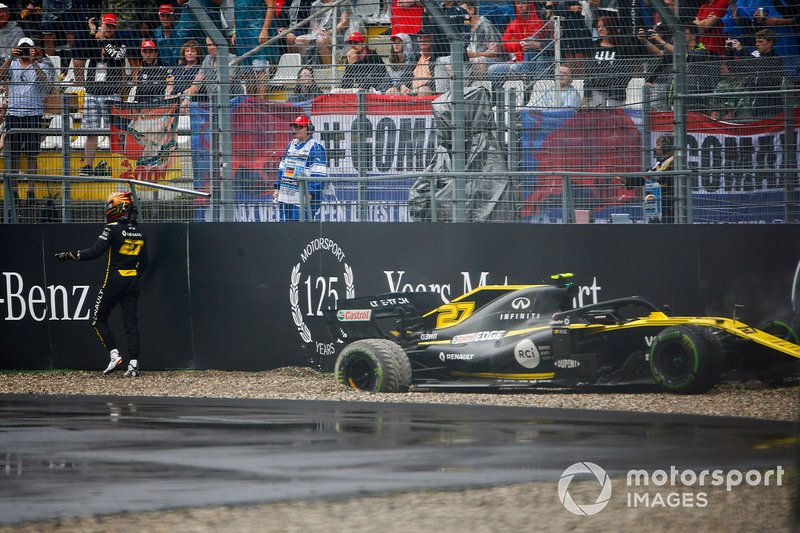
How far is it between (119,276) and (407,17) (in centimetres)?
422

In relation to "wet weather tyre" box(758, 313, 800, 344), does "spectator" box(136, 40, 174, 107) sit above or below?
above

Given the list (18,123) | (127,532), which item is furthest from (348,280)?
(127,532)

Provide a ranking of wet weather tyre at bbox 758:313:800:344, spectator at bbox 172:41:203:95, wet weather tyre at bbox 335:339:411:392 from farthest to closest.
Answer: spectator at bbox 172:41:203:95 < wet weather tyre at bbox 335:339:411:392 < wet weather tyre at bbox 758:313:800:344

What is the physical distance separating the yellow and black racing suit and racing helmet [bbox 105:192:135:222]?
78 mm

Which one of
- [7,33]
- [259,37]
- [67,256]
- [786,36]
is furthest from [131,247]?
[786,36]

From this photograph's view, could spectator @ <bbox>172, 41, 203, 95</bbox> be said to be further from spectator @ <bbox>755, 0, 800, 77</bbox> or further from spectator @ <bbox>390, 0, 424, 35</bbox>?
spectator @ <bbox>755, 0, 800, 77</bbox>

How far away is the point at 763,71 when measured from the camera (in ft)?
39.9

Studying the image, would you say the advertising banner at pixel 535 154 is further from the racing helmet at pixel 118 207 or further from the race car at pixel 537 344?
the race car at pixel 537 344

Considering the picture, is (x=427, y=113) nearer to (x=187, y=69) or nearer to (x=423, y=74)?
(x=423, y=74)

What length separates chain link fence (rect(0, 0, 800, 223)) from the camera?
40.1ft

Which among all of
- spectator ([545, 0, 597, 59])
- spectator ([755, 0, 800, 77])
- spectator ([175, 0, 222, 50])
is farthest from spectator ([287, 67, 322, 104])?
spectator ([755, 0, 800, 77])

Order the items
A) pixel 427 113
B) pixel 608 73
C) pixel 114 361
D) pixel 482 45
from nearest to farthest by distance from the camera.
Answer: pixel 608 73, pixel 427 113, pixel 482 45, pixel 114 361

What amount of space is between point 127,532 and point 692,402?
5970 mm

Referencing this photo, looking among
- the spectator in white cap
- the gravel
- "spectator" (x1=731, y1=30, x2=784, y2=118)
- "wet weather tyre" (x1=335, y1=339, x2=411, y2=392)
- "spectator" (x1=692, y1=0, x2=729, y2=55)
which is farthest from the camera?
the spectator in white cap
